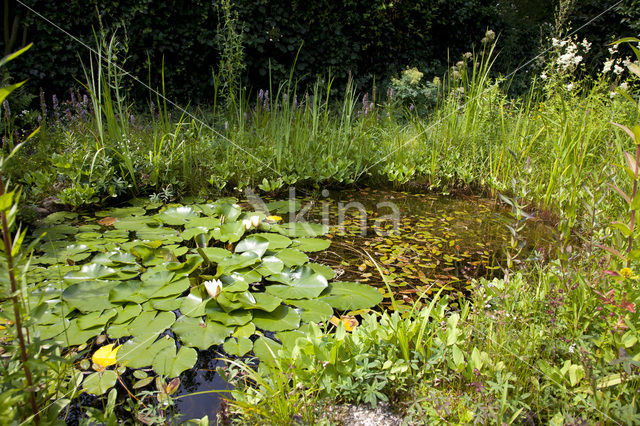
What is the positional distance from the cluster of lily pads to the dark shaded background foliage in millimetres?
2578

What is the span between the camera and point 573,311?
4.01 ft

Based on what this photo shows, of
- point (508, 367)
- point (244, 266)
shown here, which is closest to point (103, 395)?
point (244, 266)

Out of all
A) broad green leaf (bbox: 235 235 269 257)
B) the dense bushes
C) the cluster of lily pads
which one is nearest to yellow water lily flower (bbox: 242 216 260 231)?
the cluster of lily pads

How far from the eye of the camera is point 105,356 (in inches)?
50.1

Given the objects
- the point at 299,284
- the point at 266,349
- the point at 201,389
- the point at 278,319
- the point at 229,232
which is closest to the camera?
the point at 201,389

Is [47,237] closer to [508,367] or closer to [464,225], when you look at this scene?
[508,367]

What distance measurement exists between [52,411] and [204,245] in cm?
103

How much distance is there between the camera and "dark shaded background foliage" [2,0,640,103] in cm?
475

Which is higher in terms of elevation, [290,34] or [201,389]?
[290,34]

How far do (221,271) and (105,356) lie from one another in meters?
0.51

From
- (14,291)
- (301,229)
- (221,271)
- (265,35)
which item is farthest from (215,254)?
(265,35)

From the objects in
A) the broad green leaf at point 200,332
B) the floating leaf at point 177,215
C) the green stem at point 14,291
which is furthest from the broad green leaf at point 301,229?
the green stem at point 14,291

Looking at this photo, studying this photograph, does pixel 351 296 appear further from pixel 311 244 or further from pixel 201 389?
pixel 201 389

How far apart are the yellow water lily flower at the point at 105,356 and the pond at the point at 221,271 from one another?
0.11 ft
